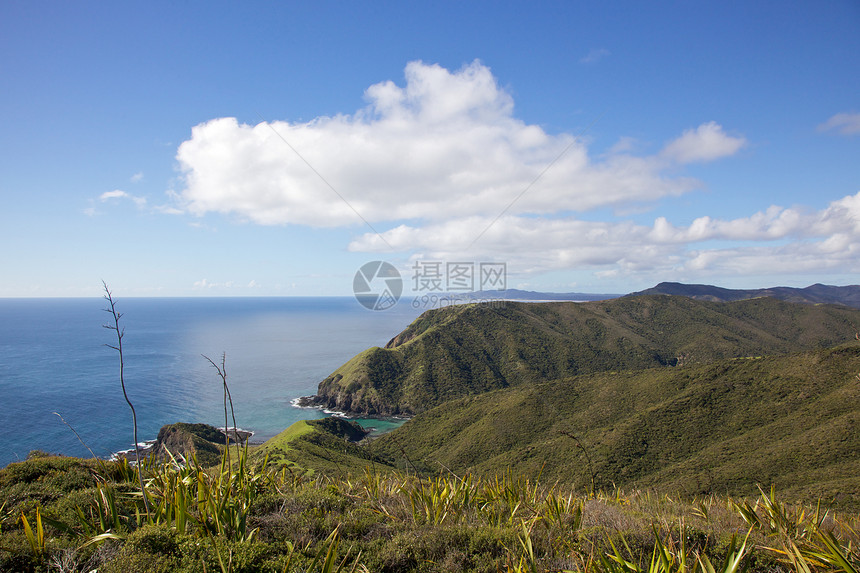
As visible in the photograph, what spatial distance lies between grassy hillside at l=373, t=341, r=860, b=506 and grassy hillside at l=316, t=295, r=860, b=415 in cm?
1960

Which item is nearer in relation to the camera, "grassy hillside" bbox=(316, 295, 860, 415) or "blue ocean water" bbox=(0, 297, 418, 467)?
"blue ocean water" bbox=(0, 297, 418, 467)

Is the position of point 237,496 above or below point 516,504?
above

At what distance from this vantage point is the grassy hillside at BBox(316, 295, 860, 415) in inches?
3137

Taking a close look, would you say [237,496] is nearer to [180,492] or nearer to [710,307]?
[180,492]

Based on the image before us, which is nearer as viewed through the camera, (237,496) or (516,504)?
(237,496)

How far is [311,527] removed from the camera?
4.94m

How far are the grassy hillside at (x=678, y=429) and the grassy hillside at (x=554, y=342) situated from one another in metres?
19.6

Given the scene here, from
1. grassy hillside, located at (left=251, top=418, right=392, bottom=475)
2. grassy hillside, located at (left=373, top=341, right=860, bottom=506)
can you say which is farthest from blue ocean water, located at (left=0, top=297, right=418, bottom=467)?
grassy hillside, located at (left=373, top=341, right=860, bottom=506)

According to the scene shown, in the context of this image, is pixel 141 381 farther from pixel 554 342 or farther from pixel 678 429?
pixel 678 429

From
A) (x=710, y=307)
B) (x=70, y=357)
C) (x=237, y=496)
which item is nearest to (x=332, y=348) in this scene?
(x=70, y=357)

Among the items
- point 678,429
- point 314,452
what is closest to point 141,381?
point 314,452

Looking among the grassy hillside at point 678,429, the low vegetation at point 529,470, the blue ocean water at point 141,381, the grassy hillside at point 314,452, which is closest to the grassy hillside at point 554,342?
the low vegetation at point 529,470

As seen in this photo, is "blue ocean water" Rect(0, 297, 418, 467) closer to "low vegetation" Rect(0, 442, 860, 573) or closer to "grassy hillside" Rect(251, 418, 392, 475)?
"grassy hillside" Rect(251, 418, 392, 475)

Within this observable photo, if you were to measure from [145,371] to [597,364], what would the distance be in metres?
98.4
